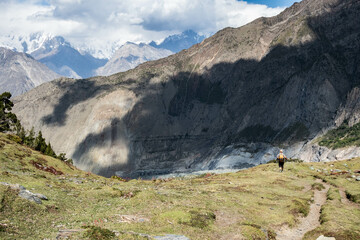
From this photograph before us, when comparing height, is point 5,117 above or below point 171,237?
above

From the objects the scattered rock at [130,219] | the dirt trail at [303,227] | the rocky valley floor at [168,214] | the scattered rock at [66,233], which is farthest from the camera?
the dirt trail at [303,227]

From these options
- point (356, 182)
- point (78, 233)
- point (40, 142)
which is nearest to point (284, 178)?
point (356, 182)

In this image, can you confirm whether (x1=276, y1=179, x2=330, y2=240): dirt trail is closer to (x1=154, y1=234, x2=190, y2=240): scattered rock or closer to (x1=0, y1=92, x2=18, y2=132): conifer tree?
(x1=154, y1=234, x2=190, y2=240): scattered rock

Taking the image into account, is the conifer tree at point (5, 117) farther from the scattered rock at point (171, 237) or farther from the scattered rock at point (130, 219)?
the scattered rock at point (171, 237)

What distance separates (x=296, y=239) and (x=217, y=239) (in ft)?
23.5

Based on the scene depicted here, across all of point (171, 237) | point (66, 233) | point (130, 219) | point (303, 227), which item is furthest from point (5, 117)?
point (303, 227)

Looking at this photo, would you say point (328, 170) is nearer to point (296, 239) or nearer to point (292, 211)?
point (292, 211)

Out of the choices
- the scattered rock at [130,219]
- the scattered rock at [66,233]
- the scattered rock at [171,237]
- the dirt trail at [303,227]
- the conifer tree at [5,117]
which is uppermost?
the conifer tree at [5,117]

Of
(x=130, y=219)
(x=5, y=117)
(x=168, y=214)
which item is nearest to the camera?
(x=130, y=219)

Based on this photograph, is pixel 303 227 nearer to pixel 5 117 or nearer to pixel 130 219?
pixel 130 219

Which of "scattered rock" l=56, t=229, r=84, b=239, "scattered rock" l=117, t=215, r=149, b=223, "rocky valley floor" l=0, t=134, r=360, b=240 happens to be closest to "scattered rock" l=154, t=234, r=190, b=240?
"rocky valley floor" l=0, t=134, r=360, b=240

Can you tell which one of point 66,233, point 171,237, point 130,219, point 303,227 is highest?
point 66,233

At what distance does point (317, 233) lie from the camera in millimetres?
23094

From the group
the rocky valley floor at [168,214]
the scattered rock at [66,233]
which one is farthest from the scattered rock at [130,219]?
the scattered rock at [66,233]
